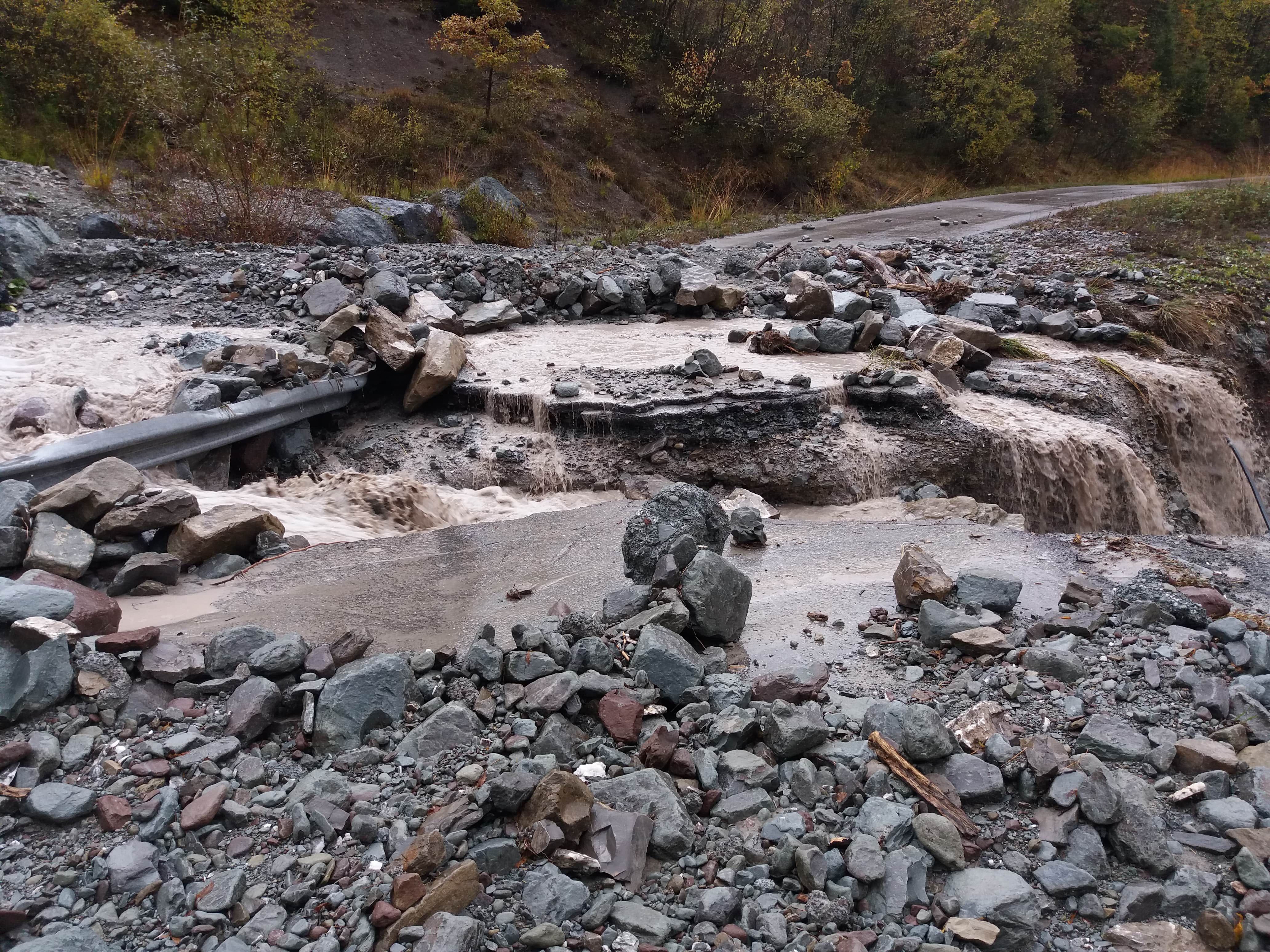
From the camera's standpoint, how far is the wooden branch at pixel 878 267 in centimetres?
876

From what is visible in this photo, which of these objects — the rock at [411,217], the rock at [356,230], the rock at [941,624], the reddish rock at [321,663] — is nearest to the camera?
the reddish rock at [321,663]

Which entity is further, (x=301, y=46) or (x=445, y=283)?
(x=301, y=46)

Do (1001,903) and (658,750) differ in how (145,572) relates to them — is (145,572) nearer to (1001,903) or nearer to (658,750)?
(658,750)

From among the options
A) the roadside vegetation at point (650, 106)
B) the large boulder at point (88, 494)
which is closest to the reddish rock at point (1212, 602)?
the large boulder at point (88, 494)

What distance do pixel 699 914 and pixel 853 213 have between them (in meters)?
16.0

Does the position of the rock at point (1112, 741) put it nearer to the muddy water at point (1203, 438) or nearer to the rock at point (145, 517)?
the rock at point (145, 517)

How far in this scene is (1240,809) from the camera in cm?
208

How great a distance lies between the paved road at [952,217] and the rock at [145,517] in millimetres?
9029

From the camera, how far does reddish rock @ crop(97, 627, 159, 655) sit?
2.73 m

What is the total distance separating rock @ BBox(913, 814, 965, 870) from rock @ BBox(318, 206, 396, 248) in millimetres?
8394

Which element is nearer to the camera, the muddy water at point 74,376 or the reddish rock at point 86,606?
the reddish rock at point 86,606

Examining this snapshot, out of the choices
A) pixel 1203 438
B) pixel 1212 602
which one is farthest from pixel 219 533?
pixel 1203 438

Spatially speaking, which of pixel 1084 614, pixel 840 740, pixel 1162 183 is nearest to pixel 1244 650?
pixel 1084 614

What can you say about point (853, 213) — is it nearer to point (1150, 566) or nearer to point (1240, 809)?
point (1150, 566)
